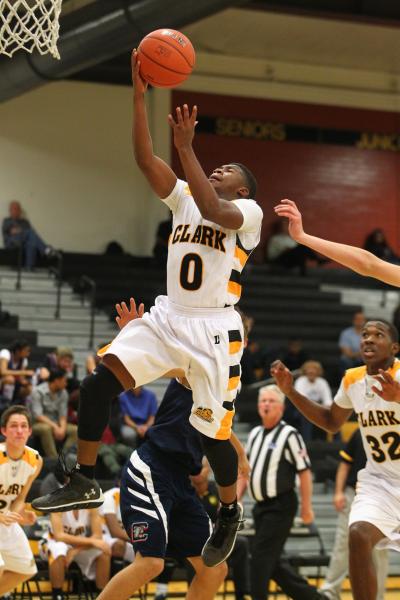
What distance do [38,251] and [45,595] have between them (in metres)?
9.76

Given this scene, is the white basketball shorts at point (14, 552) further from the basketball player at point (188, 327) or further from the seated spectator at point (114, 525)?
the basketball player at point (188, 327)

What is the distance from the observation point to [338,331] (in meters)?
19.1

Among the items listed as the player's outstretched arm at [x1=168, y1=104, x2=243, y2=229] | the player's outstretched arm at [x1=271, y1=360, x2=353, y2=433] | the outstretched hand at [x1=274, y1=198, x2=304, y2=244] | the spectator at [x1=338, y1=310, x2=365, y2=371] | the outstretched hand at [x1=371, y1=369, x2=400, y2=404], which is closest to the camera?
the player's outstretched arm at [x1=168, y1=104, x2=243, y2=229]

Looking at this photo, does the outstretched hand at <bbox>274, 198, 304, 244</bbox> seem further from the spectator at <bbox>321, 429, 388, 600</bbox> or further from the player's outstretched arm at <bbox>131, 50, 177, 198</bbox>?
the spectator at <bbox>321, 429, 388, 600</bbox>

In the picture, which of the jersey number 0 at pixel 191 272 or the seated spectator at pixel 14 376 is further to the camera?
the seated spectator at pixel 14 376

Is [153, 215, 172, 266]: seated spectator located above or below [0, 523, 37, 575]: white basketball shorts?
above

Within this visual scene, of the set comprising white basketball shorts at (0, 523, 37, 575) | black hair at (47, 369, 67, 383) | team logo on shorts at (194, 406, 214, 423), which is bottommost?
white basketball shorts at (0, 523, 37, 575)

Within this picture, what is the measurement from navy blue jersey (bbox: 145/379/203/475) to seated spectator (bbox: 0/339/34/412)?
5.59 metres

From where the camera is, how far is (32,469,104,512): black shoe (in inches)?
214

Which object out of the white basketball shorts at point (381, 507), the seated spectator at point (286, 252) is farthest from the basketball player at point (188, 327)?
the seated spectator at point (286, 252)

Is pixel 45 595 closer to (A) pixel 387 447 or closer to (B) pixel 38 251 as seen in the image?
(A) pixel 387 447

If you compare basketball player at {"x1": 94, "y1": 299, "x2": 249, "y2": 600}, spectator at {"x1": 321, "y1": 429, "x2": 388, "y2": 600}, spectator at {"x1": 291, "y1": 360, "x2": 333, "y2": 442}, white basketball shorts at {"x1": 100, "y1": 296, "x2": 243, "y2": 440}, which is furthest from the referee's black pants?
spectator at {"x1": 291, "y1": 360, "x2": 333, "y2": 442}

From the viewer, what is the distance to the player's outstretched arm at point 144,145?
5414 millimetres

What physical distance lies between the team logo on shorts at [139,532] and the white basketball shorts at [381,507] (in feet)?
5.56
